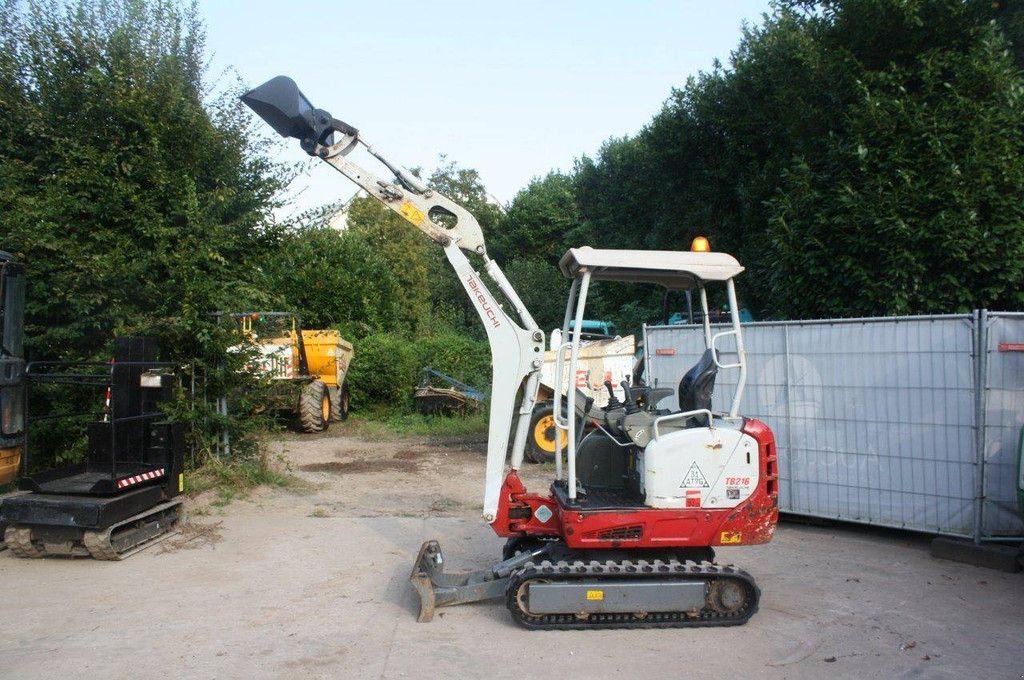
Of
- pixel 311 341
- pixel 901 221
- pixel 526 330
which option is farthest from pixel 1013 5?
pixel 311 341

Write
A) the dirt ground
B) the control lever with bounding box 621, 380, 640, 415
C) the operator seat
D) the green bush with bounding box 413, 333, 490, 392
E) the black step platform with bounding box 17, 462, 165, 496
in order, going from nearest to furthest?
the dirt ground → the operator seat → the control lever with bounding box 621, 380, 640, 415 → the black step platform with bounding box 17, 462, 165, 496 → the green bush with bounding box 413, 333, 490, 392

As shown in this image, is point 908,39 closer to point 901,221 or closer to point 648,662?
point 901,221

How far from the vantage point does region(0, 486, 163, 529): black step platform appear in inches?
280

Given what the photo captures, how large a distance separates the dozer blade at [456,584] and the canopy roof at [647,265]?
2.08 meters

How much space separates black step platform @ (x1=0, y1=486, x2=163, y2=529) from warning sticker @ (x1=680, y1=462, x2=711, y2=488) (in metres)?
4.95

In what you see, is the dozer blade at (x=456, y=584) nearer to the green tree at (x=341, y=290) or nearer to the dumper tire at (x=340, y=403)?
the dumper tire at (x=340, y=403)

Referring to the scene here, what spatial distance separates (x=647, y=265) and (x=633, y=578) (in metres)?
2.14

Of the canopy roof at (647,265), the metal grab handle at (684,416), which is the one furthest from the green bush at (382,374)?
the metal grab handle at (684,416)

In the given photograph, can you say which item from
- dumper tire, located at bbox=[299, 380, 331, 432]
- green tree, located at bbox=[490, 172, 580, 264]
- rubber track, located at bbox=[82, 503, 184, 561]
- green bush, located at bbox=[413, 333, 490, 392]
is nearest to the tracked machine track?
rubber track, located at bbox=[82, 503, 184, 561]

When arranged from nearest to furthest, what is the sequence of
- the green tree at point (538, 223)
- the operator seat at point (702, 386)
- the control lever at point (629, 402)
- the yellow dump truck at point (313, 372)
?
the operator seat at point (702, 386), the control lever at point (629, 402), the yellow dump truck at point (313, 372), the green tree at point (538, 223)

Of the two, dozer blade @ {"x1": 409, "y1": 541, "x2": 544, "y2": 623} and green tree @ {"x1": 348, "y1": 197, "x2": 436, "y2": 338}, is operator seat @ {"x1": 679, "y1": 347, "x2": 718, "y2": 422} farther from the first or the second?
green tree @ {"x1": 348, "y1": 197, "x2": 436, "y2": 338}

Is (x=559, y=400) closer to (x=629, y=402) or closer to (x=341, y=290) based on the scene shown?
(x=629, y=402)

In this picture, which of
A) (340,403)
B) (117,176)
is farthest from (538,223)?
(117,176)

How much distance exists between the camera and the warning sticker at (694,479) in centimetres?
563
